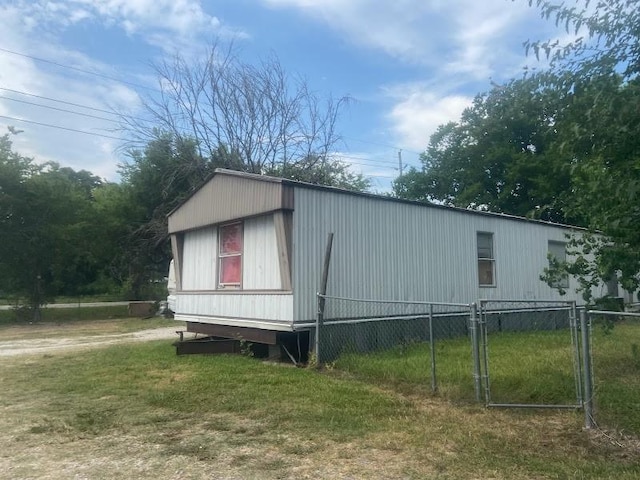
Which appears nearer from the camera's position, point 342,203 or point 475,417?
point 475,417

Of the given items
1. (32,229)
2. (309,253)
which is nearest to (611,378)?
(309,253)

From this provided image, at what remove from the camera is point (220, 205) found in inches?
429

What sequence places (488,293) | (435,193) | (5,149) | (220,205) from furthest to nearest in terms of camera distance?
(435,193)
(5,149)
(488,293)
(220,205)

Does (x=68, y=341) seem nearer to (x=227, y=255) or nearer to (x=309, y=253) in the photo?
(x=227, y=255)

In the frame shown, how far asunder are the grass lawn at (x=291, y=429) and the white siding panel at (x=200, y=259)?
→ 3.47 metres

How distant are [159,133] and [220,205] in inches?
612

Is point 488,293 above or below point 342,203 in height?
below

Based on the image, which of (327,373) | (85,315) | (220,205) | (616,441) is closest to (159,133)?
(85,315)

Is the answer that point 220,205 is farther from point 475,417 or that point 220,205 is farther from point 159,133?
point 159,133

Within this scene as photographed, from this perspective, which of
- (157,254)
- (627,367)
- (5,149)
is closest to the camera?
(627,367)

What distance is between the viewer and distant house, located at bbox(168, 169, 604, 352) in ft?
30.1

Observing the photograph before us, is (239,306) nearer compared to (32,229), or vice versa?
(239,306)

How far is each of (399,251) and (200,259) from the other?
14.3 ft

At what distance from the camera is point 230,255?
11.0m
